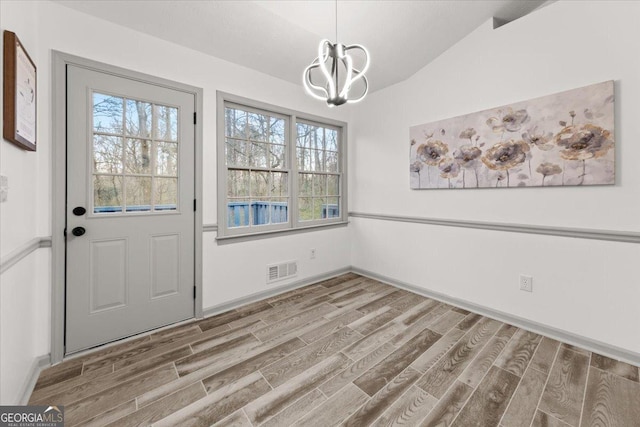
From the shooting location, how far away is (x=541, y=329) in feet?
7.80

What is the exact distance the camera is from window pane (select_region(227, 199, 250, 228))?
2.96 m

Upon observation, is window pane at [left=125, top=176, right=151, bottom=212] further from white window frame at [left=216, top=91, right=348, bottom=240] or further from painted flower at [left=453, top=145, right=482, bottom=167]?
painted flower at [left=453, top=145, right=482, bottom=167]

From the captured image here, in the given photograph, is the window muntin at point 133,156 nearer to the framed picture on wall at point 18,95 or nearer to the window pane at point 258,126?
the framed picture on wall at point 18,95

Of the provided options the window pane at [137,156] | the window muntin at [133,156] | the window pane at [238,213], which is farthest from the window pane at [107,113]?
the window pane at [238,213]

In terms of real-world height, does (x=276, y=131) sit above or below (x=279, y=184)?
above

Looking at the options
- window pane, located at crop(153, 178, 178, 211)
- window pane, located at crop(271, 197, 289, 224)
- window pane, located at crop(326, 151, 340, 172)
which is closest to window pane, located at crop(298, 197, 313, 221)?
window pane, located at crop(271, 197, 289, 224)

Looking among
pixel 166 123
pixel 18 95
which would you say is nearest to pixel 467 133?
pixel 166 123

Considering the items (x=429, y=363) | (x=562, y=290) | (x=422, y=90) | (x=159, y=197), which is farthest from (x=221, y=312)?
(x=422, y=90)

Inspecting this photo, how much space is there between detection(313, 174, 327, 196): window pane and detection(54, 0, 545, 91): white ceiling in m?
1.34

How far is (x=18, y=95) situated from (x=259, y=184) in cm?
196

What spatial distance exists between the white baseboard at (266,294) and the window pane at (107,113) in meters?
1.75

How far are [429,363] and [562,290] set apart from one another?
1.31 meters

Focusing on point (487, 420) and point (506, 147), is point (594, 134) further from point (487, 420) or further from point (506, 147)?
point (487, 420)

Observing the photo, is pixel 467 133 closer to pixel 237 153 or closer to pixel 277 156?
pixel 277 156
